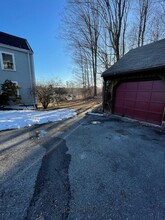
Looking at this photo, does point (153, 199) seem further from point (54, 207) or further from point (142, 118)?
point (142, 118)

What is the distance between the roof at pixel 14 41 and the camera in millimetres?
11056

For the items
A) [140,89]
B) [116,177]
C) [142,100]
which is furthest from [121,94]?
[116,177]

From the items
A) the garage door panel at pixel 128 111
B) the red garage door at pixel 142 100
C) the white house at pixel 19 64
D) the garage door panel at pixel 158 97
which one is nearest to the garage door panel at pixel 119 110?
the red garage door at pixel 142 100

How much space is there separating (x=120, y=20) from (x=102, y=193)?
709 inches

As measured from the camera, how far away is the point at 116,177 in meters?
2.53

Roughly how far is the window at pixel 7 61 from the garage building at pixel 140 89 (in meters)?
8.94

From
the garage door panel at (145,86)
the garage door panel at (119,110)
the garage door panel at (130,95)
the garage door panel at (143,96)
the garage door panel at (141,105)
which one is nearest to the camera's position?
the garage door panel at (145,86)

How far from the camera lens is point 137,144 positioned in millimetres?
4141

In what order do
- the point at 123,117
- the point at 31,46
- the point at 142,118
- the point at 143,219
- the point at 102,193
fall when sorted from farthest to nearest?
the point at 31,46 → the point at 123,117 → the point at 142,118 → the point at 102,193 → the point at 143,219

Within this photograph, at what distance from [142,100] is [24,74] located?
36.8ft

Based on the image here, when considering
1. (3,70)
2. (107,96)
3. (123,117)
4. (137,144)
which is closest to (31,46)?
(3,70)

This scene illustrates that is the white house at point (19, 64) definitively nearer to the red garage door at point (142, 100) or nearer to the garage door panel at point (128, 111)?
the red garage door at point (142, 100)

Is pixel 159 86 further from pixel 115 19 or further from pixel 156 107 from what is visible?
pixel 115 19

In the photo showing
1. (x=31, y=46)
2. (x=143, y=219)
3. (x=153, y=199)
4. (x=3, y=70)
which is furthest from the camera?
(x=31, y=46)
